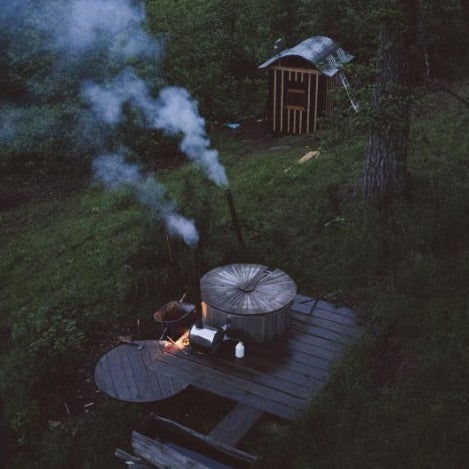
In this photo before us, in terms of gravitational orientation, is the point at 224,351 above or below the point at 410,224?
below

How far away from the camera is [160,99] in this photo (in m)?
18.7

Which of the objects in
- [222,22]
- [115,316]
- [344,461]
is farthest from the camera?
[222,22]

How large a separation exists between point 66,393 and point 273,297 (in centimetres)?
351

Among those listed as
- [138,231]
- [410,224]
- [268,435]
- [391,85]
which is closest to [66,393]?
[268,435]

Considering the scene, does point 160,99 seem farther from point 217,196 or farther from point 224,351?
point 224,351

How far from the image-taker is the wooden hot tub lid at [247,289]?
27.2 feet

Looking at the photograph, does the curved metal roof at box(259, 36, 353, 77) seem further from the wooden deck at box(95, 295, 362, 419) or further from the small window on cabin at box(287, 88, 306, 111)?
the wooden deck at box(95, 295, 362, 419)

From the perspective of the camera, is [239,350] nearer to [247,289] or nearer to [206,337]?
[206,337]

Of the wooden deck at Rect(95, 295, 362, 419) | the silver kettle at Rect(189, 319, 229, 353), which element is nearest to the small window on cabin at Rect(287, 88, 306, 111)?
the wooden deck at Rect(95, 295, 362, 419)

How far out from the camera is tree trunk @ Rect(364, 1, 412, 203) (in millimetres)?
9422

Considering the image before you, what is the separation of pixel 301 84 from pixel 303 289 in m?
10.8

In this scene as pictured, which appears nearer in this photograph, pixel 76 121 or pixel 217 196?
pixel 217 196

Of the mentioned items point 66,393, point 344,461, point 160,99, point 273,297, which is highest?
point 160,99

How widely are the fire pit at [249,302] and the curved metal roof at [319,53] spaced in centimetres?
1045
